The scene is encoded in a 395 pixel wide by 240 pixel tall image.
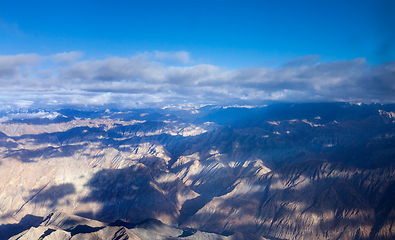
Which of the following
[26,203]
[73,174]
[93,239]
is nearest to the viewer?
[93,239]

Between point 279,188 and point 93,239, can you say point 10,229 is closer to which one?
point 93,239

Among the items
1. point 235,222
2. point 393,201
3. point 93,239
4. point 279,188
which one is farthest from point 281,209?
point 93,239

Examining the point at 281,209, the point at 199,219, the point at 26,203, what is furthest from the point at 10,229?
the point at 281,209

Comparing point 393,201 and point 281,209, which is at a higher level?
point 393,201

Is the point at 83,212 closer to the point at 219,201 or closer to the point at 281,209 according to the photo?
the point at 219,201

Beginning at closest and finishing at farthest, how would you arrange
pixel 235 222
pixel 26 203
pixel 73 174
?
pixel 235 222
pixel 26 203
pixel 73 174

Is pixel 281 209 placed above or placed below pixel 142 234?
below

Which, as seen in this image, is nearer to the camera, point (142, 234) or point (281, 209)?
point (142, 234)

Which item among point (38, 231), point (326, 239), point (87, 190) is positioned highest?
point (38, 231)

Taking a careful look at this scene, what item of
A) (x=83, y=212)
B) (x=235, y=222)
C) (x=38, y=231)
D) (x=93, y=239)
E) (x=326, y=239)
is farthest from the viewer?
(x=83, y=212)
